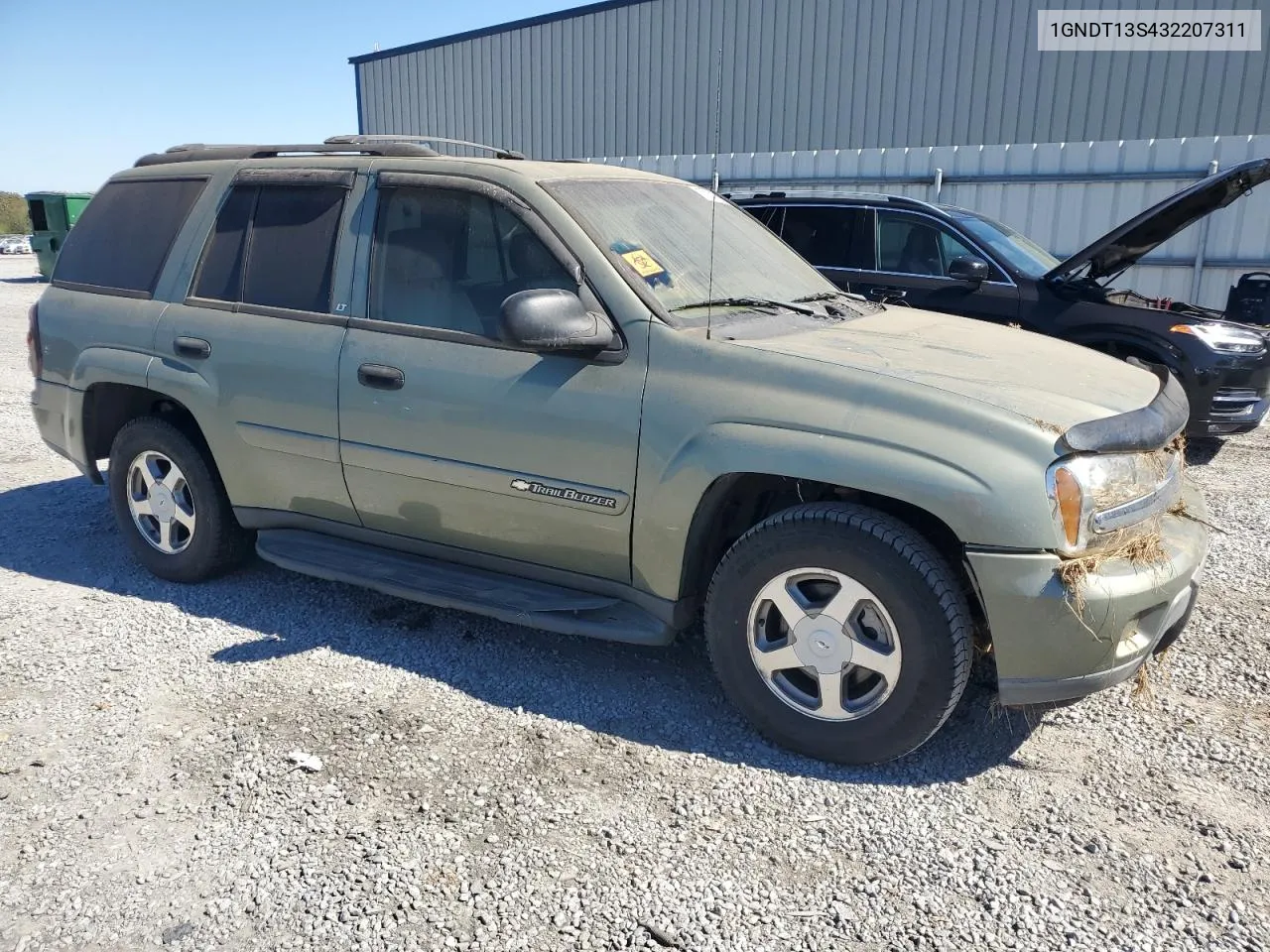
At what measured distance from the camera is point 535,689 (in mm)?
3639

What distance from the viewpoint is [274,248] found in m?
4.18

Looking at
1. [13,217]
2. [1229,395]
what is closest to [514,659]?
[1229,395]

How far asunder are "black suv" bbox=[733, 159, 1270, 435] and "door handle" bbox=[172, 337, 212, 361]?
12.5ft

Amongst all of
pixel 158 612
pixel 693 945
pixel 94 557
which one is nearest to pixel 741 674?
pixel 693 945

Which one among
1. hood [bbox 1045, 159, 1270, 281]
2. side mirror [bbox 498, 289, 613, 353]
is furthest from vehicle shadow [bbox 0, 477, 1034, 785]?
hood [bbox 1045, 159, 1270, 281]

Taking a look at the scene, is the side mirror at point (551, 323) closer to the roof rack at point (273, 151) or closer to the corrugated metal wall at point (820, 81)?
the roof rack at point (273, 151)

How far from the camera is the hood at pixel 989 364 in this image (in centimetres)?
297

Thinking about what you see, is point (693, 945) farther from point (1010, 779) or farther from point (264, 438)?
point (264, 438)

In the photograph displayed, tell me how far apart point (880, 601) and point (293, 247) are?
2.82m

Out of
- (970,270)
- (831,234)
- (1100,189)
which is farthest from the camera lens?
(1100,189)

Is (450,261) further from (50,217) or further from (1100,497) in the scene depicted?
(50,217)

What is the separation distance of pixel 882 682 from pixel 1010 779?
51 cm

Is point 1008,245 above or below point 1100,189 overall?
below

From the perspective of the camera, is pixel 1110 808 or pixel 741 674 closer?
pixel 1110 808
